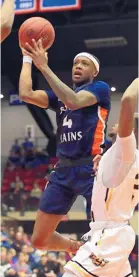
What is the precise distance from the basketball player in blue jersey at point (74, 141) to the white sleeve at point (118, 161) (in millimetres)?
1314

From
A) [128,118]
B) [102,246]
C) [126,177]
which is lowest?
[102,246]

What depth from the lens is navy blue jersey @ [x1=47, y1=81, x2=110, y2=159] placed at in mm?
4637

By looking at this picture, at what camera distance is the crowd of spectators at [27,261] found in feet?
29.2

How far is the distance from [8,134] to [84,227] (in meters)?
7.16

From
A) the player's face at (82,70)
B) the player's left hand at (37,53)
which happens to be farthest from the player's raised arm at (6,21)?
the player's face at (82,70)

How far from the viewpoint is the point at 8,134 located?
20.3m

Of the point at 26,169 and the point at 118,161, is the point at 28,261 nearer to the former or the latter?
the point at 118,161

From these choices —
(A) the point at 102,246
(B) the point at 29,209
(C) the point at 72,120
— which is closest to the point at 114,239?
(A) the point at 102,246

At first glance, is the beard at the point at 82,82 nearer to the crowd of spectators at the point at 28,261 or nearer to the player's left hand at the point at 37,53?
the player's left hand at the point at 37,53

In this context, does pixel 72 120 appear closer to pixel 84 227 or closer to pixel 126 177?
pixel 126 177

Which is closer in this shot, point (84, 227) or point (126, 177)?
point (126, 177)

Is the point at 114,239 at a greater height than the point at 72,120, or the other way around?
the point at 72,120

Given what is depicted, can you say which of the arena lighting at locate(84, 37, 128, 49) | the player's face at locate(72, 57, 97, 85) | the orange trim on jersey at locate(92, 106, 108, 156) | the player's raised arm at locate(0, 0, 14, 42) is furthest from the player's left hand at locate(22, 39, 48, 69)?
the arena lighting at locate(84, 37, 128, 49)

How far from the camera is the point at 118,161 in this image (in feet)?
10.3
